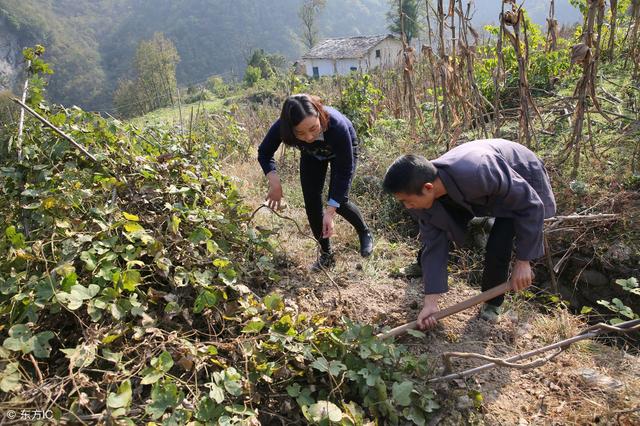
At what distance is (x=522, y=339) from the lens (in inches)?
84.6

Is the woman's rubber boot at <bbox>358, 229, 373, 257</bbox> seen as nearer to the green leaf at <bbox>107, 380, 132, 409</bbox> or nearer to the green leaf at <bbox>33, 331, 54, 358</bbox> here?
the green leaf at <bbox>107, 380, 132, 409</bbox>

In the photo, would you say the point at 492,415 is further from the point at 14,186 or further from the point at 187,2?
the point at 187,2

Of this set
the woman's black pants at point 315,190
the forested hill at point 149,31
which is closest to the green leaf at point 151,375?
the woman's black pants at point 315,190

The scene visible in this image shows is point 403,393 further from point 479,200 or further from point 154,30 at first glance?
point 154,30

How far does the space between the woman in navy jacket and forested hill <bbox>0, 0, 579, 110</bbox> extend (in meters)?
47.8

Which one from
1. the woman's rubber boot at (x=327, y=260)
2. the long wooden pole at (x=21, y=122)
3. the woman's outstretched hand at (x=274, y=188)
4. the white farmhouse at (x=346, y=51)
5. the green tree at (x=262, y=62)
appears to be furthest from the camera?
the white farmhouse at (x=346, y=51)

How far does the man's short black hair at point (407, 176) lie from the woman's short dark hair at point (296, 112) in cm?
63

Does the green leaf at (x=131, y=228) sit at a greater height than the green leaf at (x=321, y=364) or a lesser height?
greater

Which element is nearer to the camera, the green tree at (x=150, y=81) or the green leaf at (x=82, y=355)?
the green leaf at (x=82, y=355)

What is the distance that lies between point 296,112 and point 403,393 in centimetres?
139

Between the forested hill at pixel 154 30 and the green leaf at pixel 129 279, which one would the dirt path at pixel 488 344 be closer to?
the green leaf at pixel 129 279

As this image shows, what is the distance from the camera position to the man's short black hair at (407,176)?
5.49ft

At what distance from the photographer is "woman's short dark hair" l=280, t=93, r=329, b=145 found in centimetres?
207

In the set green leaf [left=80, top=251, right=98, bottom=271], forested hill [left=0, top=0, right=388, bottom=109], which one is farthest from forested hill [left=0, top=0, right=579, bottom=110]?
green leaf [left=80, top=251, right=98, bottom=271]
